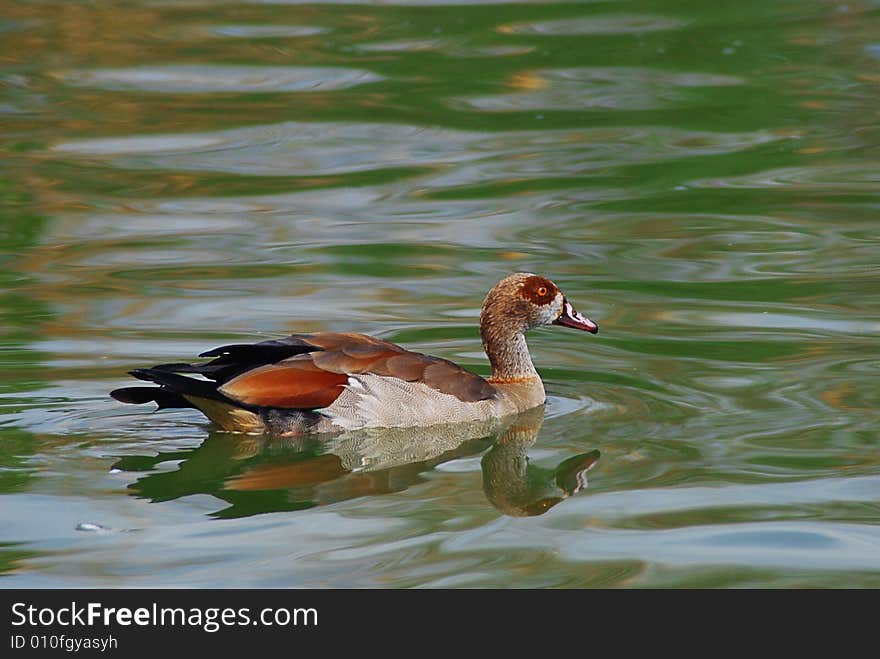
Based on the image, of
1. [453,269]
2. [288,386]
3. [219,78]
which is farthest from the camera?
[219,78]

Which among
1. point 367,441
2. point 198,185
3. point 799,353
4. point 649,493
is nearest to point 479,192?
point 198,185

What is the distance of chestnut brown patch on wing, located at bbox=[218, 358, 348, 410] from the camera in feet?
27.8

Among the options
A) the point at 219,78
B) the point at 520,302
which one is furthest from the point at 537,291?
the point at 219,78

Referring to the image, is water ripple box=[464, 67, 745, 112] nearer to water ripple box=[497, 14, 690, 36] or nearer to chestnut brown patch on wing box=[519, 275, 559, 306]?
water ripple box=[497, 14, 690, 36]

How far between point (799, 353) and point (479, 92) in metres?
7.33

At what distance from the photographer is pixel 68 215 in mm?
13414

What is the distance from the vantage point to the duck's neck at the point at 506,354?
31.3 feet

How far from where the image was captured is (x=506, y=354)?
31.6 feet

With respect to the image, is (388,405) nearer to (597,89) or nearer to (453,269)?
(453,269)

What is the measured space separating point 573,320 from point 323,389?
5.79 feet

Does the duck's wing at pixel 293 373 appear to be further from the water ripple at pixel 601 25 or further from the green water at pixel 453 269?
the water ripple at pixel 601 25

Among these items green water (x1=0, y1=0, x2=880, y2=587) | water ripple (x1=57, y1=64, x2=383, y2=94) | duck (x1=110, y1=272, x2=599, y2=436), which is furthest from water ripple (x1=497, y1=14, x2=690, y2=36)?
duck (x1=110, y1=272, x2=599, y2=436)

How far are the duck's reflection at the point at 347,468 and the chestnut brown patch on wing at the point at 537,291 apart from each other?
0.83 meters
